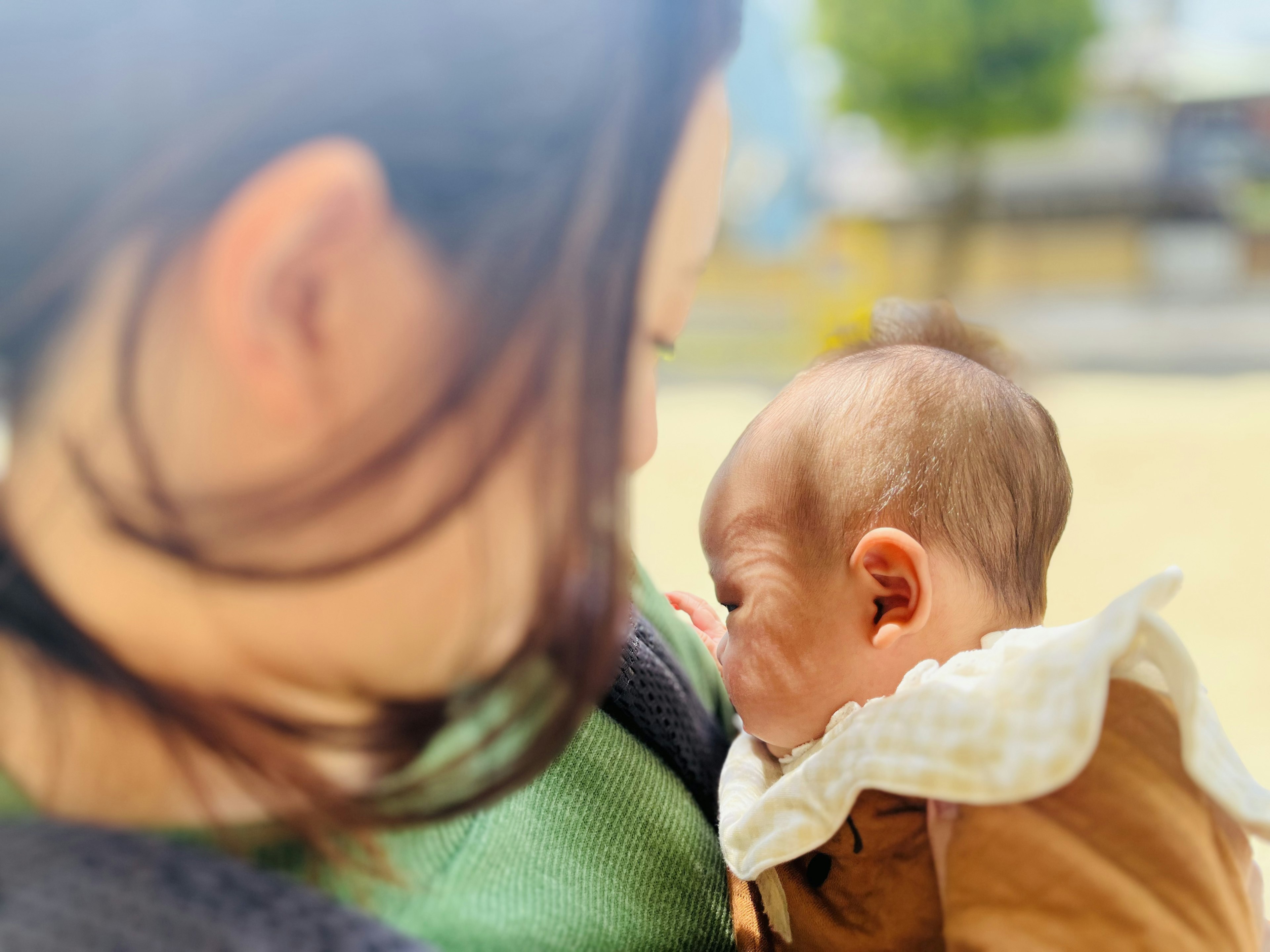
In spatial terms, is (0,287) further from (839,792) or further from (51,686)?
(839,792)

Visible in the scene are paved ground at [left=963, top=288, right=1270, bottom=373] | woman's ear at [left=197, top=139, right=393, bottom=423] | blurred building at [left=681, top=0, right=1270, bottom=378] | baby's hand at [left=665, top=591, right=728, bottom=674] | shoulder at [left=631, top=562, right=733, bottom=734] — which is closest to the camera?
woman's ear at [left=197, top=139, right=393, bottom=423]

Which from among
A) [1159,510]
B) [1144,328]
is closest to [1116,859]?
[1159,510]

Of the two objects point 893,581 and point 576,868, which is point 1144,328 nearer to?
point 893,581

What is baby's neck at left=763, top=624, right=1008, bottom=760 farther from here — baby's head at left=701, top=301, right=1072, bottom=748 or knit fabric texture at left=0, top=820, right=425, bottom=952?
knit fabric texture at left=0, top=820, right=425, bottom=952

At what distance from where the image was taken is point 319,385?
370 millimetres

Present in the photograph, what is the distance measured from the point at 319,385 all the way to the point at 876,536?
467 mm

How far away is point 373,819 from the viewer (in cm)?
41

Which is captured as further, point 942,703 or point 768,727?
point 768,727

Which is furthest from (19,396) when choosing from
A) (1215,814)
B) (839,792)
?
(1215,814)

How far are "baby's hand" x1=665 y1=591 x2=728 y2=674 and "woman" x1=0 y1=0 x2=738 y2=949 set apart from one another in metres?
0.61

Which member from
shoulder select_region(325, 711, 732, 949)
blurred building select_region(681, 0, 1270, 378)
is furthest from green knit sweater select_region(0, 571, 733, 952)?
blurred building select_region(681, 0, 1270, 378)

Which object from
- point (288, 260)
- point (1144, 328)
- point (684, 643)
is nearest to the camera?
point (288, 260)

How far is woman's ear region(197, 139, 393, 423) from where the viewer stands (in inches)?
13.9

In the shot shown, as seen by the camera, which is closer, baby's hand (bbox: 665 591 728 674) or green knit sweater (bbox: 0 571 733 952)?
green knit sweater (bbox: 0 571 733 952)
